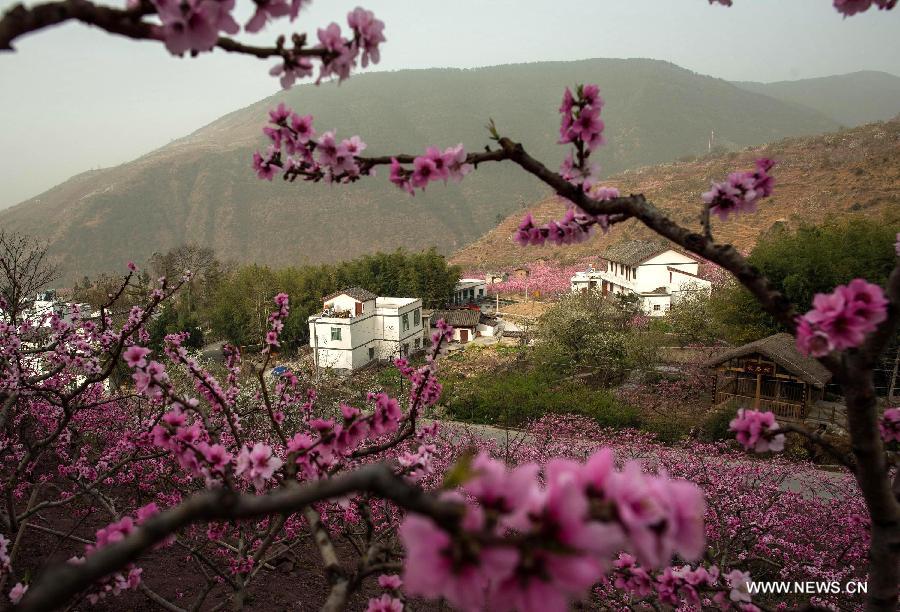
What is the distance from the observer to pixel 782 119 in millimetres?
146375

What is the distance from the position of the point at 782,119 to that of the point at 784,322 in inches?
7023

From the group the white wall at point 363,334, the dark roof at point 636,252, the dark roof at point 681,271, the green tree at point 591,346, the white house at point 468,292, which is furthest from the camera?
the white house at point 468,292

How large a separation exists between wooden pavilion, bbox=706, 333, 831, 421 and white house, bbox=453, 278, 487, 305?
23.3 metres

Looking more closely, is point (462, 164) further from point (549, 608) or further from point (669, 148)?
point (669, 148)

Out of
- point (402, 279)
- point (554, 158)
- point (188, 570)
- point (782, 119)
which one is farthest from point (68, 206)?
point (782, 119)

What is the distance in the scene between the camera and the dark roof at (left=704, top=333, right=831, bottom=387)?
14.4 meters

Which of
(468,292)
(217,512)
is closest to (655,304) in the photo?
(468,292)

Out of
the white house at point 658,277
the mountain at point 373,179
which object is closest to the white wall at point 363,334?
the white house at point 658,277

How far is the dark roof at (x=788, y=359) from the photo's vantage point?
14383mm

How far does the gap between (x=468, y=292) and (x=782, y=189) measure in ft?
95.4

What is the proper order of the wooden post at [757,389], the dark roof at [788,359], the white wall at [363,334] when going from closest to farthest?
the dark roof at [788,359]
the wooden post at [757,389]
the white wall at [363,334]

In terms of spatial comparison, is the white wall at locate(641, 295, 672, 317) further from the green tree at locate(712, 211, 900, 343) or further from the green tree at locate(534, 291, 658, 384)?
the green tree at locate(712, 211, 900, 343)

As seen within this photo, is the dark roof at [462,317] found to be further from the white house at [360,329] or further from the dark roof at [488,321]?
the white house at [360,329]

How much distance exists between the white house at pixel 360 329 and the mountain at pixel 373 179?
3174 centimetres
